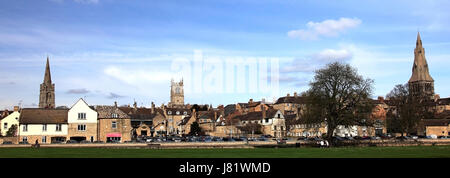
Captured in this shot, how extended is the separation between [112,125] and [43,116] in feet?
40.3

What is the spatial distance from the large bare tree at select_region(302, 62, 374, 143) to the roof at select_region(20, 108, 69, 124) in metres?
45.9

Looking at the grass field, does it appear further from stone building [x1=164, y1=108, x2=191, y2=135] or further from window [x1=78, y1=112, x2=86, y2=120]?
stone building [x1=164, y1=108, x2=191, y2=135]

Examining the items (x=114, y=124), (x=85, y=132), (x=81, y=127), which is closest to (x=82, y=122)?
(x=81, y=127)

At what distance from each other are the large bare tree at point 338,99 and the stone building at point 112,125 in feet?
125

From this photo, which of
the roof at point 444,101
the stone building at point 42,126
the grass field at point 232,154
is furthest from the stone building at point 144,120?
the roof at point 444,101

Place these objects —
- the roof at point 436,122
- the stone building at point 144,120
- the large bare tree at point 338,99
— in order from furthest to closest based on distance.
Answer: the stone building at point 144,120 → the roof at point 436,122 → the large bare tree at point 338,99

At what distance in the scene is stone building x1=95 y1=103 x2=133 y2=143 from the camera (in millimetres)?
91438

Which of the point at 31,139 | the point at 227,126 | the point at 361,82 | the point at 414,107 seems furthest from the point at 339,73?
the point at 227,126

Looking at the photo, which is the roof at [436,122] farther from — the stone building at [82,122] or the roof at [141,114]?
the roof at [141,114]

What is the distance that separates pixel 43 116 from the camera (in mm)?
89438

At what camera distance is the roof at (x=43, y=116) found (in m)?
88.0
